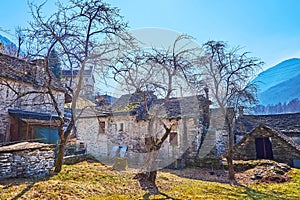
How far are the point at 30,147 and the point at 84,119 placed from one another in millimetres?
11645

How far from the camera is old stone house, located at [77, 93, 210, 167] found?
14844 millimetres

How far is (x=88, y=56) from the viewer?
27.6ft

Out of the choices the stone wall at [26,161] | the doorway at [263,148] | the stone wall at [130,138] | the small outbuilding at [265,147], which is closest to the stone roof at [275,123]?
the doorway at [263,148]

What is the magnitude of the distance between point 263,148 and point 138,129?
352 inches

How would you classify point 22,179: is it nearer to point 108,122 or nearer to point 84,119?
point 108,122

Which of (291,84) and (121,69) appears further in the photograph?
(291,84)

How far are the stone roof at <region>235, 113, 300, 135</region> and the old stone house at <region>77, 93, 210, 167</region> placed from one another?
4300mm

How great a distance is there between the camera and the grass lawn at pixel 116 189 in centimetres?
586

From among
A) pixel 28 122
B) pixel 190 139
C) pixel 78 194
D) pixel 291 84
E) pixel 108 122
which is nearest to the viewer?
pixel 78 194

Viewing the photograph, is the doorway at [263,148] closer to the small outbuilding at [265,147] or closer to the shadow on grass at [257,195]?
the small outbuilding at [265,147]

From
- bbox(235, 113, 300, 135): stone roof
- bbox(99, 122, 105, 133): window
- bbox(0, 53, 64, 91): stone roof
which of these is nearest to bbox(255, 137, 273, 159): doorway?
bbox(235, 113, 300, 135): stone roof

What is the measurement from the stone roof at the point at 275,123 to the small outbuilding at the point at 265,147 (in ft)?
8.31

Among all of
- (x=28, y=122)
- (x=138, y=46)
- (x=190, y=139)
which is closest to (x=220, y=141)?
(x=190, y=139)

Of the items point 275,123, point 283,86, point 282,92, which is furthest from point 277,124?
point 283,86
